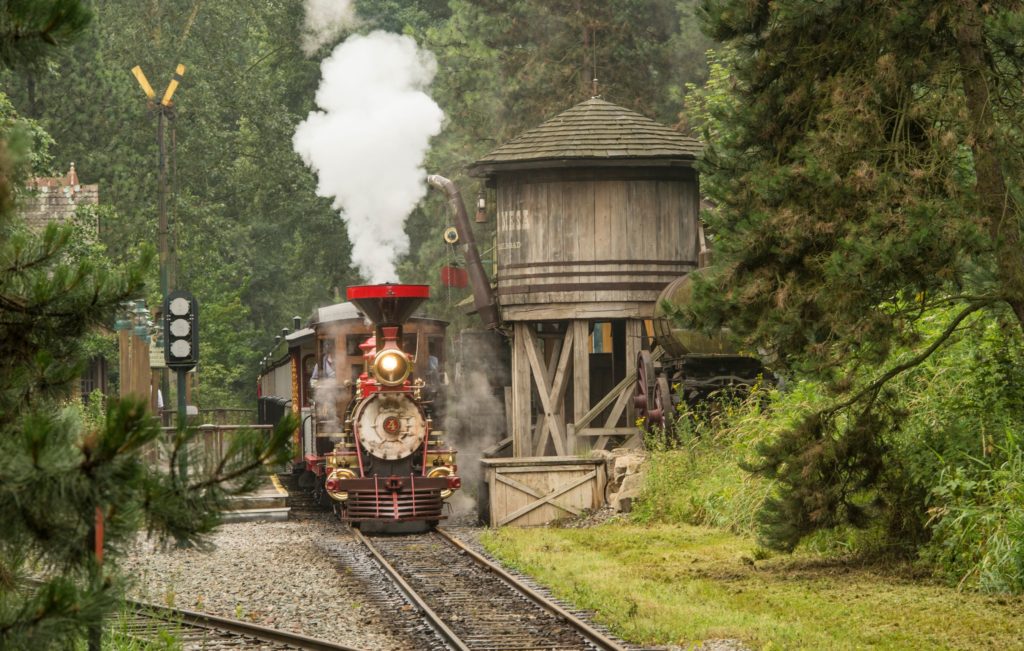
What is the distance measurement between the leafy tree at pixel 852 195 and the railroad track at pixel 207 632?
4231 millimetres

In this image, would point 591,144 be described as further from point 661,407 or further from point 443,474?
point 443,474

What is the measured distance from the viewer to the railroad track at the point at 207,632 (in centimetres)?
1027

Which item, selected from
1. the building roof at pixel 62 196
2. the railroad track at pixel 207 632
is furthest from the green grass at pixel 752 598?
the building roof at pixel 62 196

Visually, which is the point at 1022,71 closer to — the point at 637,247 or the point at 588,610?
the point at 588,610

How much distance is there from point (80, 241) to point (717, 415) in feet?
38.5

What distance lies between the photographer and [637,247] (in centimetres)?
2416

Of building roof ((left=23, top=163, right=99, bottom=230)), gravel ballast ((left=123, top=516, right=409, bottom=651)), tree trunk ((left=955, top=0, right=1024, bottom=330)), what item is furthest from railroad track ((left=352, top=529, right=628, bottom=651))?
building roof ((left=23, top=163, right=99, bottom=230))

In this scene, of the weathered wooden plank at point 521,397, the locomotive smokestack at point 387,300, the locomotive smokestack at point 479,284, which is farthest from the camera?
the locomotive smokestack at point 479,284

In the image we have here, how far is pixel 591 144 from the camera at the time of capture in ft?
79.6

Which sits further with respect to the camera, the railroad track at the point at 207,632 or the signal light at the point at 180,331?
the signal light at the point at 180,331

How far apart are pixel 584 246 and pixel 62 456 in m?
20.0

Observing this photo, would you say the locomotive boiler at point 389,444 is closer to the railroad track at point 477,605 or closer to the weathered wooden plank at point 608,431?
the railroad track at point 477,605

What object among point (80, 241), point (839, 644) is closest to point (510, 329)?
point (80, 241)

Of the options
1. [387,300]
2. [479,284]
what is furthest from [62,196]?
[387,300]
